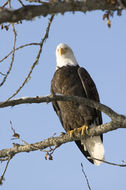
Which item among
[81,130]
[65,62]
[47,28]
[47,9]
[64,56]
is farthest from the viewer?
[64,56]

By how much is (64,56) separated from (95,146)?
1.64m

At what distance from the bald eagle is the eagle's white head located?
9cm

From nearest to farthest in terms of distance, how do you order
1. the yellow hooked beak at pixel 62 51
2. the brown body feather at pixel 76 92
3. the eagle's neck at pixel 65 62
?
1. the brown body feather at pixel 76 92
2. the eagle's neck at pixel 65 62
3. the yellow hooked beak at pixel 62 51

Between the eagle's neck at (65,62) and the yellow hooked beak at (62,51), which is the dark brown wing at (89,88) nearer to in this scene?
the eagle's neck at (65,62)

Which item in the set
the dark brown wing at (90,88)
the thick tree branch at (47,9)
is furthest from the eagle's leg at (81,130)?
the thick tree branch at (47,9)

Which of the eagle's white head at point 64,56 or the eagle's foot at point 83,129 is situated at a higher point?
the eagle's white head at point 64,56

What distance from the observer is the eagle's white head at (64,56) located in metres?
5.85

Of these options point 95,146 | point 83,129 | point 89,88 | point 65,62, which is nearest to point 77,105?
point 89,88

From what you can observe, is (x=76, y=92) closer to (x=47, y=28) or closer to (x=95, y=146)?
(x=95, y=146)

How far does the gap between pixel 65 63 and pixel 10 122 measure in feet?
8.18

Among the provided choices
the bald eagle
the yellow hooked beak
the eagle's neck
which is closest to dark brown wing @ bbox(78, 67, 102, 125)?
the bald eagle

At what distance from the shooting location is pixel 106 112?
10.6ft

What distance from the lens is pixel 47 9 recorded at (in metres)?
2.18

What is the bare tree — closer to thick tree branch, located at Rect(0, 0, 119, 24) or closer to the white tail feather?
thick tree branch, located at Rect(0, 0, 119, 24)
